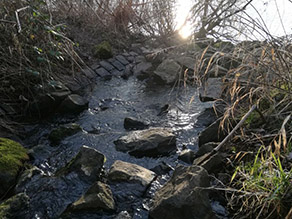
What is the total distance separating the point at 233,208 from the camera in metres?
1.93

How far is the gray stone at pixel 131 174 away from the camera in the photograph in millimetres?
2305

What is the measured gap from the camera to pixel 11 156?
8.13 ft

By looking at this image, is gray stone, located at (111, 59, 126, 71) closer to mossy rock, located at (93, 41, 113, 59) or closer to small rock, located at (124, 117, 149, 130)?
mossy rock, located at (93, 41, 113, 59)

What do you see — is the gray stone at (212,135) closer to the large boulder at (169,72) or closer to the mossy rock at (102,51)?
the large boulder at (169,72)

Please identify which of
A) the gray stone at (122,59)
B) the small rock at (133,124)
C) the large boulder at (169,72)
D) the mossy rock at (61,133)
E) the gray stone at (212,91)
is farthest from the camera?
the gray stone at (122,59)

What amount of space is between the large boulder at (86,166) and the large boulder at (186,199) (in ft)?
2.22

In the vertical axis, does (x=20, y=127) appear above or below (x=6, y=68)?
below

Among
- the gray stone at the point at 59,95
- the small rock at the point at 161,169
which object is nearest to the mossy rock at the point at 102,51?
the gray stone at the point at 59,95

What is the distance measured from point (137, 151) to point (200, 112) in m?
1.35

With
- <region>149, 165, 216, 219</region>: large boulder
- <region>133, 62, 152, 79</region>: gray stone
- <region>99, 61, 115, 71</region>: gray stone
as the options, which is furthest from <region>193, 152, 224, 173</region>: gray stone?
<region>99, 61, 115, 71</region>: gray stone

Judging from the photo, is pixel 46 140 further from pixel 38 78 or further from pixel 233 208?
pixel 233 208

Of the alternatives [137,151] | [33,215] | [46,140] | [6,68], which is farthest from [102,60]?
[33,215]

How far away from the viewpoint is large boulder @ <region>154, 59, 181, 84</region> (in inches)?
195

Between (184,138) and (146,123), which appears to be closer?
(184,138)
